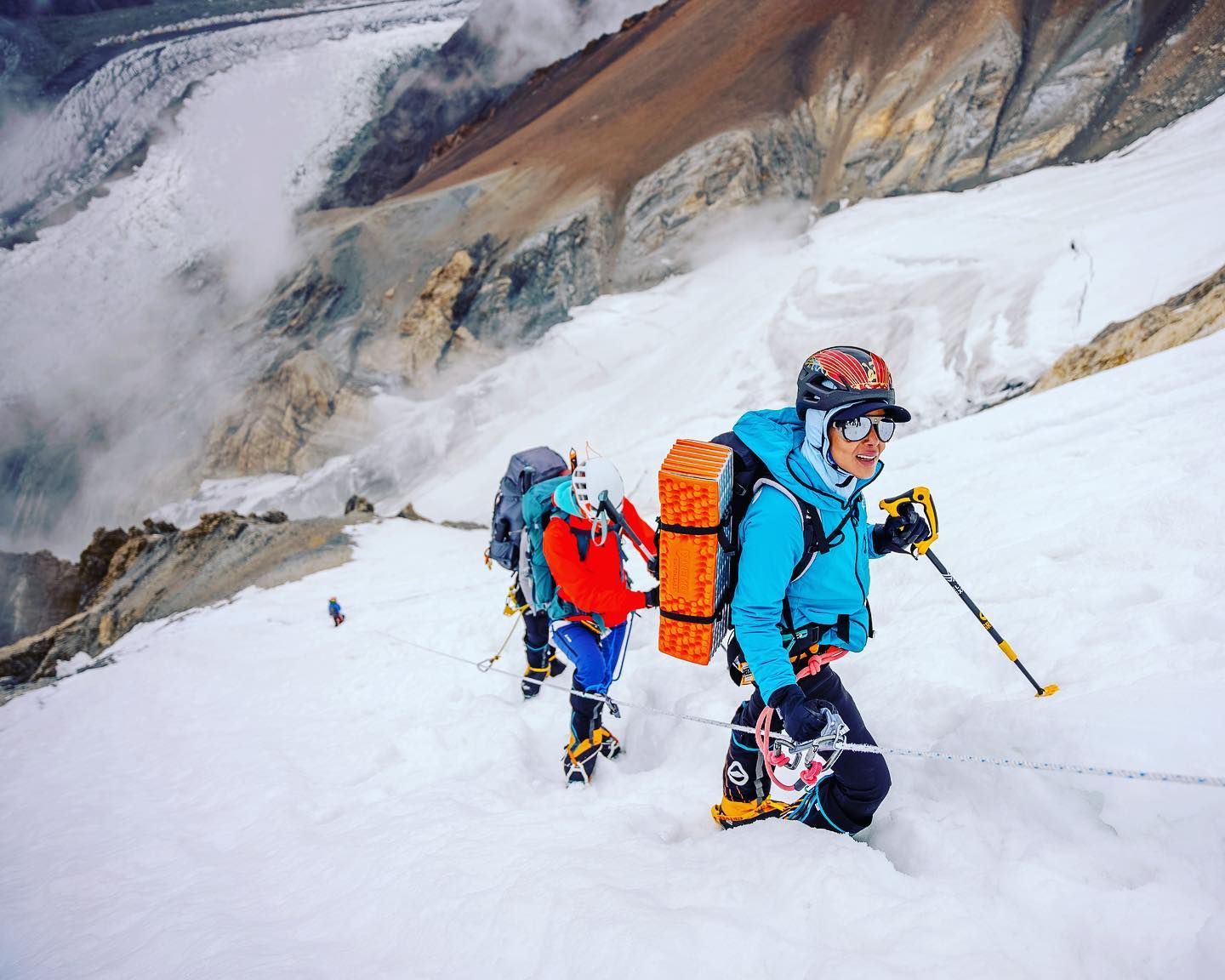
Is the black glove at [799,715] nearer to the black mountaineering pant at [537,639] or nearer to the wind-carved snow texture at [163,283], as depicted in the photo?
the black mountaineering pant at [537,639]

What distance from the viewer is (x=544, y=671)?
675cm

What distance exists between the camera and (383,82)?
6244cm

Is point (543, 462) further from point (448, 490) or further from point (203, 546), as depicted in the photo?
point (448, 490)

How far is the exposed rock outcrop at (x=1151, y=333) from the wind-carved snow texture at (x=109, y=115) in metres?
70.8

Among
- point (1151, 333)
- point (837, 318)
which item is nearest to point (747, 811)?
point (1151, 333)

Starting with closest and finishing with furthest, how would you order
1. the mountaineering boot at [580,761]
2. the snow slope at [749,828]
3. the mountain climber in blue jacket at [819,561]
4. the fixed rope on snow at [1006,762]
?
Result: 1. the fixed rope on snow at [1006,762]
2. the snow slope at [749,828]
3. the mountain climber in blue jacket at [819,561]
4. the mountaineering boot at [580,761]

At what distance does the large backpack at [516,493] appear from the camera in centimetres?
555

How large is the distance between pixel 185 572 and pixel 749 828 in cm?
1898

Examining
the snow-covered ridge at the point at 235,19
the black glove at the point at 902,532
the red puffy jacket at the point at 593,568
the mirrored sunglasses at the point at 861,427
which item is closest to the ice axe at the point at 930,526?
the black glove at the point at 902,532

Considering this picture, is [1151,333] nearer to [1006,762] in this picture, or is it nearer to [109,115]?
[1006,762]

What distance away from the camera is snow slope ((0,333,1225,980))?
2508 mm

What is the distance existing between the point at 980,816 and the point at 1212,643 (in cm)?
Result: 132

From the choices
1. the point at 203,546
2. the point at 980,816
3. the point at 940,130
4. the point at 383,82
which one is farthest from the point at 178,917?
the point at 383,82

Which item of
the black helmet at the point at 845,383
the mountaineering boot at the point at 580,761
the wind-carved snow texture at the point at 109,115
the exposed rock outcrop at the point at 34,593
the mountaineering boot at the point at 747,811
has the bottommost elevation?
the exposed rock outcrop at the point at 34,593
